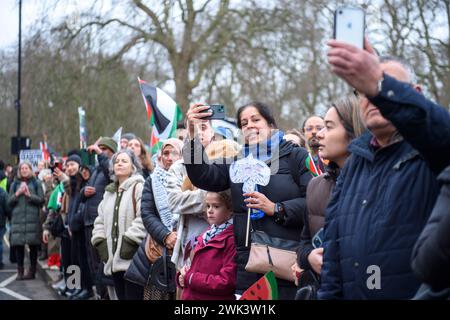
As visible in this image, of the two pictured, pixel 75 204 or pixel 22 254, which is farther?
pixel 22 254

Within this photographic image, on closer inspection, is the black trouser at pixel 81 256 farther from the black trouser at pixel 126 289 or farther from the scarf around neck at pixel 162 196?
the scarf around neck at pixel 162 196

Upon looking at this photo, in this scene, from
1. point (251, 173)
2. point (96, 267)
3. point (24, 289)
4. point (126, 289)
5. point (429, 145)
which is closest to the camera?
point (429, 145)

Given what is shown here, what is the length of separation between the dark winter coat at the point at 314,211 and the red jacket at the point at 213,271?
3.32 ft

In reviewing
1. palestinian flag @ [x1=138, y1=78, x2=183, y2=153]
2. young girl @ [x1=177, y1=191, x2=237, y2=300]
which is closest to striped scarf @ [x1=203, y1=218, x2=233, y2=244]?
young girl @ [x1=177, y1=191, x2=237, y2=300]

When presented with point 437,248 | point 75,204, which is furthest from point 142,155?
point 437,248

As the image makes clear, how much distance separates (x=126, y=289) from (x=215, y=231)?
2.13m

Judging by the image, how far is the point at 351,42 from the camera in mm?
2438

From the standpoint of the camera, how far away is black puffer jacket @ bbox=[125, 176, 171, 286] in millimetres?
6266

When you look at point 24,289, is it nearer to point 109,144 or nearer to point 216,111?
point 109,144

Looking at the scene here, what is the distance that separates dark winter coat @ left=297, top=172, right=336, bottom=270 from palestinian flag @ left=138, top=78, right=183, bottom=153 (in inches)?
130

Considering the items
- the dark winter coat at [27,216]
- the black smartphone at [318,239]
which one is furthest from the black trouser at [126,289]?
the dark winter coat at [27,216]

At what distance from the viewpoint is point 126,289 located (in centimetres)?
696

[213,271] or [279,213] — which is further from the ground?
[279,213]

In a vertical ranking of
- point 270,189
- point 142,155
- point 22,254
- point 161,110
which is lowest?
point 22,254
